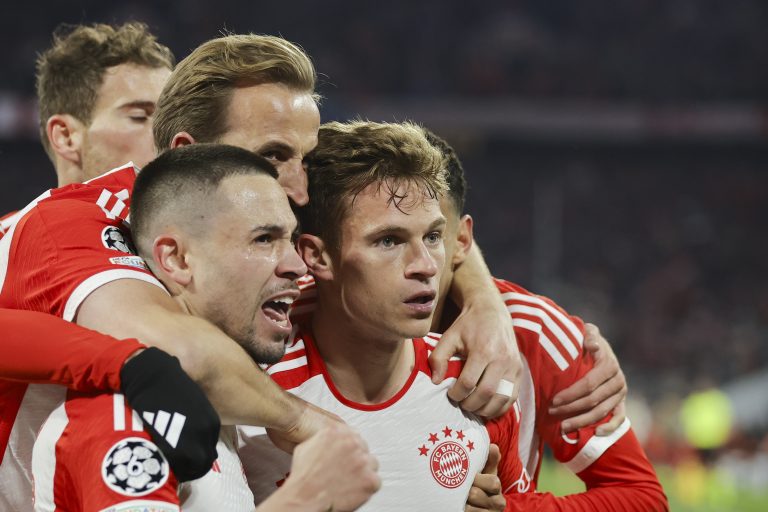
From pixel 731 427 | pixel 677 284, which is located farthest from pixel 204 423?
pixel 677 284

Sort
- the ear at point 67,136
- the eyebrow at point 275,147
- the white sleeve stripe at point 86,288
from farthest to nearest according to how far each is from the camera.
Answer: the ear at point 67,136 < the eyebrow at point 275,147 < the white sleeve stripe at point 86,288

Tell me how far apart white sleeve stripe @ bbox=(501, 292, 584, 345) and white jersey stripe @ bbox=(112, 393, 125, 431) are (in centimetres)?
178

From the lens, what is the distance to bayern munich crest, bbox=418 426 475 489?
3059mm

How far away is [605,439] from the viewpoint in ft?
11.4

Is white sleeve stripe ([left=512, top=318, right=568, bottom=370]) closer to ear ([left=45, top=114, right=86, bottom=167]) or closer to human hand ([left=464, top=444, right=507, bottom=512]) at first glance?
human hand ([left=464, top=444, right=507, bottom=512])

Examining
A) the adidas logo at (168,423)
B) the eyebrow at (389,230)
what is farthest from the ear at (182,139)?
the adidas logo at (168,423)

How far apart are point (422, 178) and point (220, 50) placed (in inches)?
29.8

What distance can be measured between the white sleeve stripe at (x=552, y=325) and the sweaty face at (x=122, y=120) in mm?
1625

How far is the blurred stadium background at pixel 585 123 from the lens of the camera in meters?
20.0

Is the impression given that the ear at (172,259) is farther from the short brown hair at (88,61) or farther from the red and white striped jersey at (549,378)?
the short brown hair at (88,61)

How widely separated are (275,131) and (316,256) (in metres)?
0.40

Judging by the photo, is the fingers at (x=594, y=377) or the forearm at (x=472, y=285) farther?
the forearm at (x=472, y=285)

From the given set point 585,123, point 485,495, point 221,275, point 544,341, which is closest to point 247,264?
point 221,275

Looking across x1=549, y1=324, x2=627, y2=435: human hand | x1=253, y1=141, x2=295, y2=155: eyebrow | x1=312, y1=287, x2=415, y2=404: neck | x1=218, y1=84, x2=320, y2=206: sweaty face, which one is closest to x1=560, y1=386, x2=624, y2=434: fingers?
x1=549, y1=324, x2=627, y2=435: human hand
